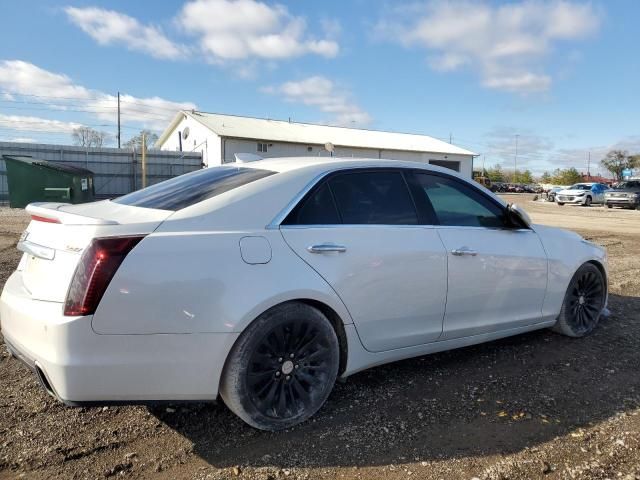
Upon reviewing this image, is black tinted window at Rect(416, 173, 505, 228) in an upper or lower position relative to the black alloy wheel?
upper

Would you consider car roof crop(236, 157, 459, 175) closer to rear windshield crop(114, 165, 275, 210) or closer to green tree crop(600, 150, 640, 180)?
rear windshield crop(114, 165, 275, 210)

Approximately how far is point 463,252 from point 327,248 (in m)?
1.13

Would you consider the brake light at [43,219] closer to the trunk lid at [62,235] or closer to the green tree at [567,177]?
the trunk lid at [62,235]

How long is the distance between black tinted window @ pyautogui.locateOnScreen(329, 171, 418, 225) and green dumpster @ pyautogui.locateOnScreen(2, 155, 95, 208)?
15.5 m

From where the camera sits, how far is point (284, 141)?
36.7 meters

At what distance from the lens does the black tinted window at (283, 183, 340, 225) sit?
3133 millimetres

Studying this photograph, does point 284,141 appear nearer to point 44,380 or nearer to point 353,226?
point 353,226

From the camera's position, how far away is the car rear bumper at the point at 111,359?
8.30ft

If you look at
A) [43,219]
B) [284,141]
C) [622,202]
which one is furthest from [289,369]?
[284,141]

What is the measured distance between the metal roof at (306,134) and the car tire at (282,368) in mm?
31709

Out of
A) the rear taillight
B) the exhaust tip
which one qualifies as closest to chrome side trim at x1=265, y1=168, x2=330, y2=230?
the rear taillight

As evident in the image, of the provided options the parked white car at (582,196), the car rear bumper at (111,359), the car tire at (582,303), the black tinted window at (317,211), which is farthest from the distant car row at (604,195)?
the car rear bumper at (111,359)

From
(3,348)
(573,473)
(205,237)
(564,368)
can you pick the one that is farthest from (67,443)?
(564,368)

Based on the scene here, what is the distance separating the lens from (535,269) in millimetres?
4238
